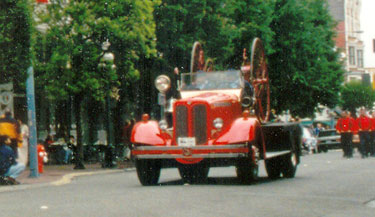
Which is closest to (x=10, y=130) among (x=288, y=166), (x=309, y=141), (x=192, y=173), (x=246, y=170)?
(x=192, y=173)

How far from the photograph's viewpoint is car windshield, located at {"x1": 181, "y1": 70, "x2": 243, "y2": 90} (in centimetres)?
1995

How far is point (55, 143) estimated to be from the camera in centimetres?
3631

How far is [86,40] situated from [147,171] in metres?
11.7

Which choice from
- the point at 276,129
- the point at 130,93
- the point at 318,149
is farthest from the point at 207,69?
the point at 318,149

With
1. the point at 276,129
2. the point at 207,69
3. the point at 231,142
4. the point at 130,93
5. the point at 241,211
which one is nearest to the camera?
the point at 241,211

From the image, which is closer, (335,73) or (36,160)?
(36,160)

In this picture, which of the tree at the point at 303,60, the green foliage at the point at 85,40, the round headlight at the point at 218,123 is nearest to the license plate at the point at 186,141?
the round headlight at the point at 218,123

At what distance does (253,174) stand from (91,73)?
12111mm

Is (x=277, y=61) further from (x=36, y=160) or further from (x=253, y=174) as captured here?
(x=253, y=174)

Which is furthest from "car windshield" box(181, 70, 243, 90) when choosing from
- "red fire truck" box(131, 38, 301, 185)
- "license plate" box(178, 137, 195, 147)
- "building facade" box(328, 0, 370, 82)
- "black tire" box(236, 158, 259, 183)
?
"building facade" box(328, 0, 370, 82)

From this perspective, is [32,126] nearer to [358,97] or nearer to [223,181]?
[223,181]

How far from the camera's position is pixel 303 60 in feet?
165

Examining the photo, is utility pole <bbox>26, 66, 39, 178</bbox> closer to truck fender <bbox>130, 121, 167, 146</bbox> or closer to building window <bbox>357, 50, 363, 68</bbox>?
truck fender <bbox>130, 121, 167, 146</bbox>

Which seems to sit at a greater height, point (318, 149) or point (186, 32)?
point (186, 32)
